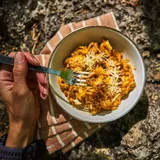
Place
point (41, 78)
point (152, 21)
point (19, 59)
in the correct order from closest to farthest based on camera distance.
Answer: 1. point (19, 59)
2. point (41, 78)
3. point (152, 21)

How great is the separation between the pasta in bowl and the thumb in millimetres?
202

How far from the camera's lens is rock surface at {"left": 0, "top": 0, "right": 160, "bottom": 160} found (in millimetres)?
1755

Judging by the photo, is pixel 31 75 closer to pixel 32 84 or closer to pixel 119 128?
pixel 32 84

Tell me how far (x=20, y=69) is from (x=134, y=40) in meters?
0.56

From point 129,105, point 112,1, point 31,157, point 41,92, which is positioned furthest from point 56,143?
point 112,1

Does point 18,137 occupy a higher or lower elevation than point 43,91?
lower

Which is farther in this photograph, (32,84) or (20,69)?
(32,84)

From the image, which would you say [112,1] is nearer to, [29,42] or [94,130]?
[29,42]

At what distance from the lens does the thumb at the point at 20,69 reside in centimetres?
155

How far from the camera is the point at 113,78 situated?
1.64m

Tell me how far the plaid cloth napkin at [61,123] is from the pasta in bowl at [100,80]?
0.27 ft

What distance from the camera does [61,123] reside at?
1.74m

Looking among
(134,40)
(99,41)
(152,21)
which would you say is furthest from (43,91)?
(152,21)

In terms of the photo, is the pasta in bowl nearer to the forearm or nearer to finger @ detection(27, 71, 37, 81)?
finger @ detection(27, 71, 37, 81)
